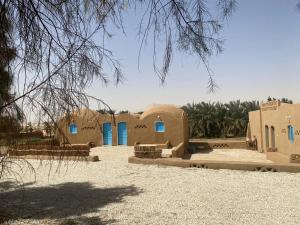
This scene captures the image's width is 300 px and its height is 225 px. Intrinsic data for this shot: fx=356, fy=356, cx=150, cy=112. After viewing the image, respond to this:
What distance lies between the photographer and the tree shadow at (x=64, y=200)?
297 inches

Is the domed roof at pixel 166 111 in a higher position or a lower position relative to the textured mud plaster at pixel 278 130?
higher

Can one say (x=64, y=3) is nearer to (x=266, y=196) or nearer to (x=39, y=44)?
(x=39, y=44)

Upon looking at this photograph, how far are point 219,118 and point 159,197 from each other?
27105 mm

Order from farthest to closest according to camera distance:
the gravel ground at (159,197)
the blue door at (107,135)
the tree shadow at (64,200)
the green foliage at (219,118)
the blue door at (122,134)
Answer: the green foliage at (219,118)
the blue door at (107,135)
the blue door at (122,134)
the tree shadow at (64,200)
the gravel ground at (159,197)

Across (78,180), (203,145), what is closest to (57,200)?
(78,180)

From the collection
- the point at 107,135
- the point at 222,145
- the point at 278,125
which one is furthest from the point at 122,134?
the point at 278,125

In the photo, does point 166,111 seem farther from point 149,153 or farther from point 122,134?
point 149,153

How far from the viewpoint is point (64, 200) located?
28.9 feet

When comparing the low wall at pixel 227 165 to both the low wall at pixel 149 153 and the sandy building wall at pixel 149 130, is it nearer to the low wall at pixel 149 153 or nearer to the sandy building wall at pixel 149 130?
the low wall at pixel 149 153

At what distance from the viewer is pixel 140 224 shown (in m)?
6.79

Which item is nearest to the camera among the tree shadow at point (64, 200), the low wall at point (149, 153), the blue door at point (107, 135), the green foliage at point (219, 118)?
the tree shadow at point (64, 200)

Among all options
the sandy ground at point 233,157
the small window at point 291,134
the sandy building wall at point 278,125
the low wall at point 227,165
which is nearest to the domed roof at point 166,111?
the sandy ground at point 233,157

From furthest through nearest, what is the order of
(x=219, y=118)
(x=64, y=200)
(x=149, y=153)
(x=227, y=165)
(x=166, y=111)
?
1. (x=219, y=118)
2. (x=166, y=111)
3. (x=149, y=153)
4. (x=227, y=165)
5. (x=64, y=200)

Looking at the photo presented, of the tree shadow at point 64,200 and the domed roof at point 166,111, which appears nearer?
the tree shadow at point 64,200
